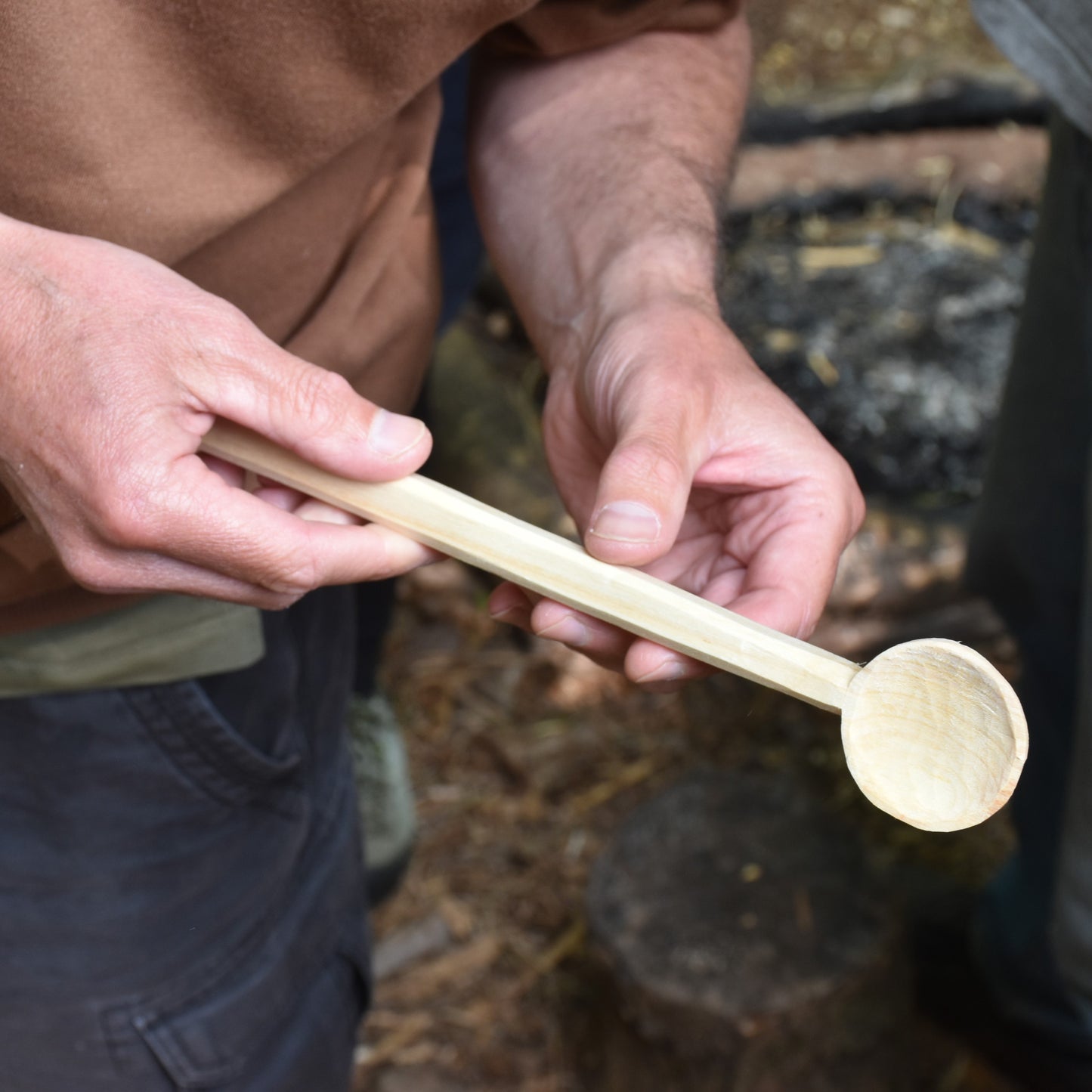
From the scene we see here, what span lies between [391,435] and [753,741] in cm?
170

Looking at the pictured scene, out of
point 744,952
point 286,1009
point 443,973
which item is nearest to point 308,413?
point 286,1009

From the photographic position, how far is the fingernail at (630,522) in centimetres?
86

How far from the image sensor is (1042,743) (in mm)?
1720

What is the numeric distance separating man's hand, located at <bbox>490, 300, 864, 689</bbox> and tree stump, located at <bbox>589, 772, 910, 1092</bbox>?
0.73m

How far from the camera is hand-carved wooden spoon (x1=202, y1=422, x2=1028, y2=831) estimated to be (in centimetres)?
84

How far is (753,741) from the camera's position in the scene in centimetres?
242

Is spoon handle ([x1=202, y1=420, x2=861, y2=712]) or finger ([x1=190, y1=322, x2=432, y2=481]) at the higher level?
finger ([x1=190, y1=322, x2=432, y2=481])

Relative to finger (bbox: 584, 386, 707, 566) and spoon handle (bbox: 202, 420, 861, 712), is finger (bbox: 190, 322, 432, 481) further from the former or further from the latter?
finger (bbox: 584, 386, 707, 566)

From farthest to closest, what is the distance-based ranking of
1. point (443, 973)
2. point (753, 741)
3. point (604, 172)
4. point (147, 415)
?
point (753, 741) < point (443, 973) < point (604, 172) < point (147, 415)

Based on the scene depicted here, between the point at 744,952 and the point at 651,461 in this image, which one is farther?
the point at 744,952

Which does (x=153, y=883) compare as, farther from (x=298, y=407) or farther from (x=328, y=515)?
(x=298, y=407)

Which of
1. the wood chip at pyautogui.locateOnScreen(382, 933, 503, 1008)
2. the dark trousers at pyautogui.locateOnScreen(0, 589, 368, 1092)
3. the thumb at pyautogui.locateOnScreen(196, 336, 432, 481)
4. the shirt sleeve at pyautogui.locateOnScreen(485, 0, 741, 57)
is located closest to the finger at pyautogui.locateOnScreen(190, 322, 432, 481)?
the thumb at pyautogui.locateOnScreen(196, 336, 432, 481)

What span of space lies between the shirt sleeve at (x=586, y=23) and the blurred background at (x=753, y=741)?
24 cm

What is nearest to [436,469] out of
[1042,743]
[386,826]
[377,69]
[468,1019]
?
[386,826]
